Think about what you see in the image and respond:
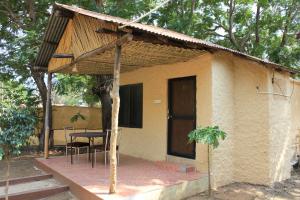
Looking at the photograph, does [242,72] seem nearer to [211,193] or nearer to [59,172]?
[211,193]

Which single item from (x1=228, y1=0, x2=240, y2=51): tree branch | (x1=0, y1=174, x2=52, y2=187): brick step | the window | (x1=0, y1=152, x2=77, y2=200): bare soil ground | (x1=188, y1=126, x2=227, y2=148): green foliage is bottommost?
(x1=0, y1=152, x2=77, y2=200): bare soil ground

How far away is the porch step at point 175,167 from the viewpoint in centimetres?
630

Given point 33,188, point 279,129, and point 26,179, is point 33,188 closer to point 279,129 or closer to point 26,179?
point 26,179

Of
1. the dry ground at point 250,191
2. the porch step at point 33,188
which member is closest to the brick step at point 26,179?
the porch step at point 33,188

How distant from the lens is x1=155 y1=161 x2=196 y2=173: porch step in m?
6.30

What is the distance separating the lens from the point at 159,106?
7.65 m

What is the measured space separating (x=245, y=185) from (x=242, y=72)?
2.56 metres

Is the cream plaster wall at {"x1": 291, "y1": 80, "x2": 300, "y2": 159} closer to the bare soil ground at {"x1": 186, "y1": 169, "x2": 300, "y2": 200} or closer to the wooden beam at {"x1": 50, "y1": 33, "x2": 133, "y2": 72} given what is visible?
the bare soil ground at {"x1": 186, "y1": 169, "x2": 300, "y2": 200}

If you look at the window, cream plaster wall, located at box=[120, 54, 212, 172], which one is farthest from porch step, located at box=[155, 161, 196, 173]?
the window

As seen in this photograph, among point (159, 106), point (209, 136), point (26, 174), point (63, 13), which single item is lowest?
point (26, 174)

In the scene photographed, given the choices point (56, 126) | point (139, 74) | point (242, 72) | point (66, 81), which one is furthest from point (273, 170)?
point (56, 126)

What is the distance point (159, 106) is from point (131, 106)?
1382 mm

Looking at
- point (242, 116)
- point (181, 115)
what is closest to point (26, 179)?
point (181, 115)

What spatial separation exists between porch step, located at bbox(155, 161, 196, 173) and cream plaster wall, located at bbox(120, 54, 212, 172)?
21 centimetres
